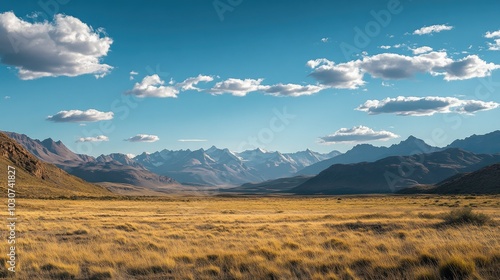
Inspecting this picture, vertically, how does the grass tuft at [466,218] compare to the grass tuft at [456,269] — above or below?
below

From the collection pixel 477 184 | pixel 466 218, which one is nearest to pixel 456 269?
pixel 466 218

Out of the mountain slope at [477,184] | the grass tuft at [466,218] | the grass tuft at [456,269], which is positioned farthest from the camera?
the mountain slope at [477,184]

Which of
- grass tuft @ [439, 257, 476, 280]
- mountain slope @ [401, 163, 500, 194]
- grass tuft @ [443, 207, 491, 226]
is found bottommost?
mountain slope @ [401, 163, 500, 194]

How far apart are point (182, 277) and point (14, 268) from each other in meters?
6.52

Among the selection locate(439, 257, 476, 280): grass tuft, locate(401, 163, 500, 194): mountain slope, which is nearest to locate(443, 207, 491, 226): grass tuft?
locate(439, 257, 476, 280): grass tuft

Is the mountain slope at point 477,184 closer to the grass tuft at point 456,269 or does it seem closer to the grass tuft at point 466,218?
the grass tuft at point 466,218

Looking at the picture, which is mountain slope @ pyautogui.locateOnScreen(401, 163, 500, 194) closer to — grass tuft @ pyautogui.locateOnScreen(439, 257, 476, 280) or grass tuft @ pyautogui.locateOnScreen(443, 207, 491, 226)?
grass tuft @ pyautogui.locateOnScreen(443, 207, 491, 226)

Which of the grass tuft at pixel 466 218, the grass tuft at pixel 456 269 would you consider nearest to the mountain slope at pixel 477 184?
the grass tuft at pixel 466 218

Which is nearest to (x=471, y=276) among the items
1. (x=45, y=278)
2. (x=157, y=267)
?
(x=157, y=267)

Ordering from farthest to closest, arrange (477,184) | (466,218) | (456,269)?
(477,184)
(466,218)
(456,269)

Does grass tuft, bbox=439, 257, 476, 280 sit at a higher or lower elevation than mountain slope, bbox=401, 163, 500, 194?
higher

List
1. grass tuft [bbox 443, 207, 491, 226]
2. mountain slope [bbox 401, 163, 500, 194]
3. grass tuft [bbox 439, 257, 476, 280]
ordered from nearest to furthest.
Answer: grass tuft [bbox 439, 257, 476, 280]
grass tuft [bbox 443, 207, 491, 226]
mountain slope [bbox 401, 163, 500, 194]

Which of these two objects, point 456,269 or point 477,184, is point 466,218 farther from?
point 477,184

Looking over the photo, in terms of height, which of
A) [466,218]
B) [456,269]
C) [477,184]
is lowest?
[477,184]
